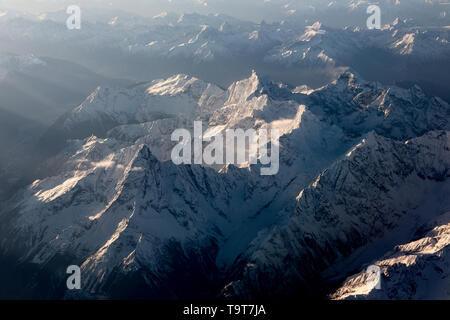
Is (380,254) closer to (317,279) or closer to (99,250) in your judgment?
(317,279)

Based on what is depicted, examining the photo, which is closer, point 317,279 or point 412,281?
point 412,281

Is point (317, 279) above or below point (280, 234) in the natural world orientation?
below

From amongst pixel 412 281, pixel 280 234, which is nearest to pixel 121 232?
pixel 280 234

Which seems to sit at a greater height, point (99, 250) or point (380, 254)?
point (99, 250)
